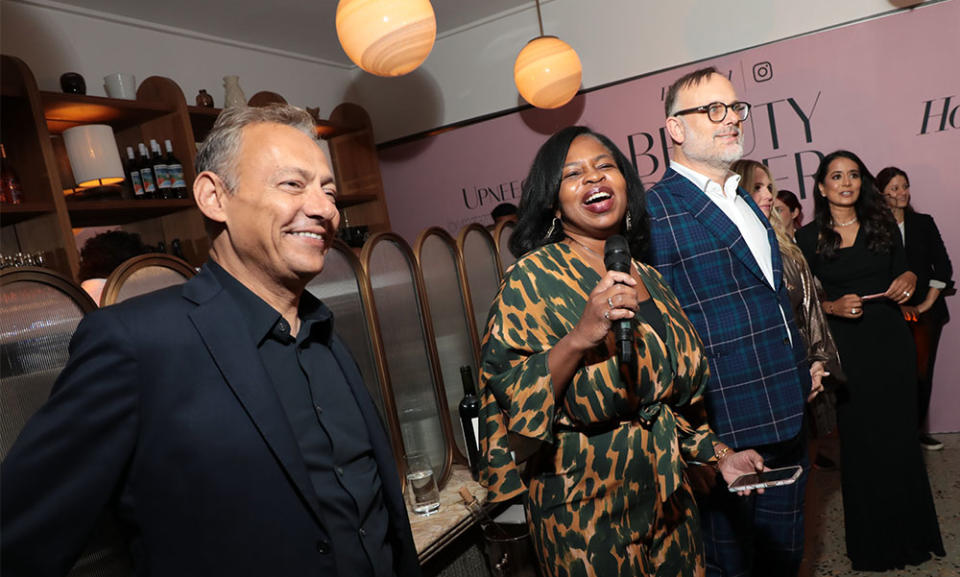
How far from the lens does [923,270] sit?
3.70 metres

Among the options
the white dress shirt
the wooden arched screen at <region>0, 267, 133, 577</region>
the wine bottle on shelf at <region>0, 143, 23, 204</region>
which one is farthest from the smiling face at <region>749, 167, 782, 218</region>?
the wine bottle on shelf at <region>0, 143, 23, 204</region>

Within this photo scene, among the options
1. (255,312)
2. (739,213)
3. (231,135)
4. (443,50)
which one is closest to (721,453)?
(739,213)

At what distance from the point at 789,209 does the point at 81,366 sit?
401cm

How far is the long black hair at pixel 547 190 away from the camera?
154cm

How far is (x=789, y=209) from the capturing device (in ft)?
13.1

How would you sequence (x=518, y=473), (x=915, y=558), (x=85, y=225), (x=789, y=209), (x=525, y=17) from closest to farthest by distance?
1. (x=518, y=473)
2. (x=915, y=558)
3. (x=85, y=225)
4. (x=789, y=209)
5. (x=525, y=17)

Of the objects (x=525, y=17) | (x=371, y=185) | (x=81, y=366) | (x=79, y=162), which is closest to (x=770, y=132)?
(x=525, y=17)

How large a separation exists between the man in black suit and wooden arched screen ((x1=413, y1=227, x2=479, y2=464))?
102 centimetres

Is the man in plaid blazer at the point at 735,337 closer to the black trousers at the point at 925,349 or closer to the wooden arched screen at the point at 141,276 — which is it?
the wooden arched screen at the point at 141,276

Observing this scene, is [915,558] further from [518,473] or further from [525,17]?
[525,17]

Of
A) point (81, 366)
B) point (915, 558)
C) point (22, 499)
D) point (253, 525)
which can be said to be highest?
point (81, 366)

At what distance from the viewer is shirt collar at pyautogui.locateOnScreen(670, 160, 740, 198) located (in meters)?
1.91

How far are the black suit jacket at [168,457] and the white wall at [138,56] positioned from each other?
138 inches

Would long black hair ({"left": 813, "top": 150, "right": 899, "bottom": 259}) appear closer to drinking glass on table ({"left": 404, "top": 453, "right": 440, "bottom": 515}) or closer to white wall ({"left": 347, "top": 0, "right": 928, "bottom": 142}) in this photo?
white wall ({"left": 347, "top": 0, "right": 928, "bottom": 142})
